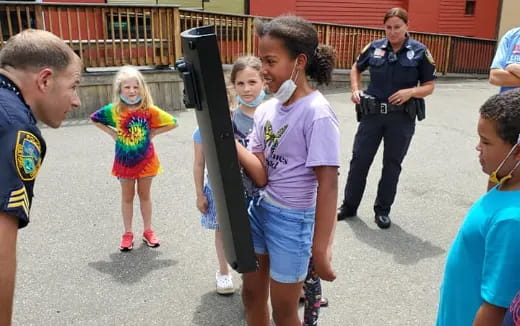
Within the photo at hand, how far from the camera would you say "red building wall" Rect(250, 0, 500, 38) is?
13773mm

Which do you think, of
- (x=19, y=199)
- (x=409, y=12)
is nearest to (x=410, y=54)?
(x=19, y=199)

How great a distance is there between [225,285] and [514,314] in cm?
226

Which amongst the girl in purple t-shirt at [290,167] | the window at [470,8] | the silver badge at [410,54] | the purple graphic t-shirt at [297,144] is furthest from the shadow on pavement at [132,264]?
the window at [470,8]

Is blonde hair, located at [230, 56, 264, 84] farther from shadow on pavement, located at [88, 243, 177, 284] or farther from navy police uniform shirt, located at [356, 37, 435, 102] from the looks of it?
navy police uniform shirt, located at [356, 37, 435, 102]

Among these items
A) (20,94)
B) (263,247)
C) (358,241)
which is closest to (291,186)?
(263,247)

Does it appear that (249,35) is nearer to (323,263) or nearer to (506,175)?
(323,263)

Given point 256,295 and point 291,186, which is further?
point 256,295

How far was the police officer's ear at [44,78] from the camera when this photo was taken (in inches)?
62.0

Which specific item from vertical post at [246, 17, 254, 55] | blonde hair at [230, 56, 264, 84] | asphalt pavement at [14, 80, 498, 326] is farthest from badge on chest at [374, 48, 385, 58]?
vertical post at [246, 17, 254, 55]

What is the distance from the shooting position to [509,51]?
3.44 m

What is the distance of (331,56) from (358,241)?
92.5 inches

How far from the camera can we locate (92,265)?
145 inches

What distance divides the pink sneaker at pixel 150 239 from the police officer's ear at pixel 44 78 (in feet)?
8.38

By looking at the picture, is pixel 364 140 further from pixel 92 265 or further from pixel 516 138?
pixel 516 138
